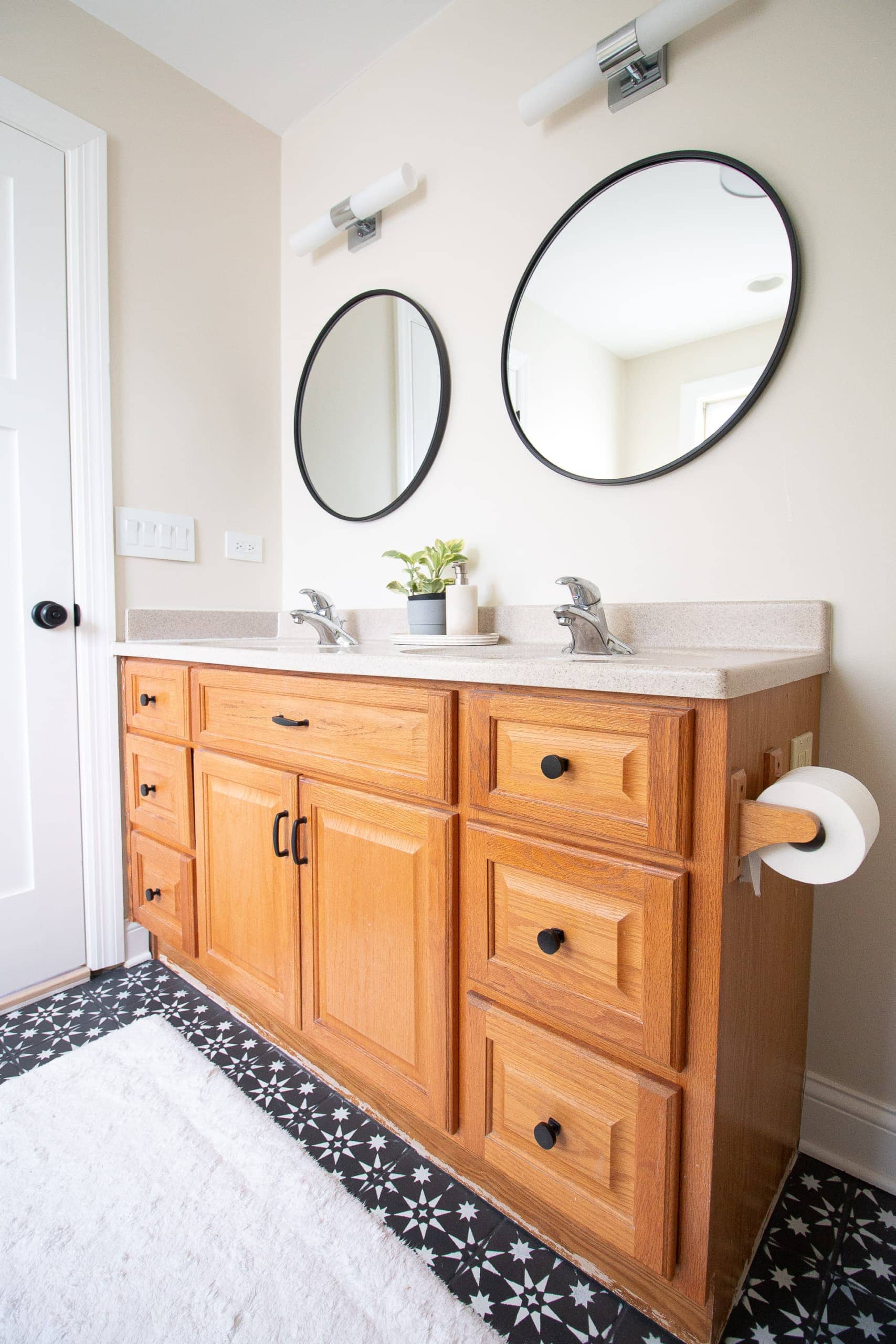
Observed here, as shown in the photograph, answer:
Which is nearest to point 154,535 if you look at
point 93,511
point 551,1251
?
point 93,511

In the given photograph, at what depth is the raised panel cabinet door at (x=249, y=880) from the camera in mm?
1249

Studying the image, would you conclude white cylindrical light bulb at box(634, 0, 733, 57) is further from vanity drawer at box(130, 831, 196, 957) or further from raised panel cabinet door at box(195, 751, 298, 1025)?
vanity drawer at box(130, 831, 196, 957)

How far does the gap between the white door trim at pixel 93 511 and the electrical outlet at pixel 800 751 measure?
1.59 metres

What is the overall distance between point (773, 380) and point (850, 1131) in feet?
4.30

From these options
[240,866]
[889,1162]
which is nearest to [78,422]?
[240,866]

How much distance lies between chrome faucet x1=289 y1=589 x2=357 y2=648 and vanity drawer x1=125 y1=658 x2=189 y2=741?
308 millimetres

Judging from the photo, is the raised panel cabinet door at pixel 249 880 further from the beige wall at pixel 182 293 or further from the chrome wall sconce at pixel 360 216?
the chrome wall sconce at pixel 360 216

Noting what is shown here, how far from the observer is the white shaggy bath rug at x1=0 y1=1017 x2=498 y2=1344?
86 centimetres

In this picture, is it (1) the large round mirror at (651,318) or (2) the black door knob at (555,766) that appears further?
(1) the large round mirror at (651,318)

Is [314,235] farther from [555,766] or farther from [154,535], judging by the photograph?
[555,766]

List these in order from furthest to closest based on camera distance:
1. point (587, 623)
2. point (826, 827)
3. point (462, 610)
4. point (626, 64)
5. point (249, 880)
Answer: point (462, 610)
point (249, 880)
point (626, 64)
point (587, 623)
point (826, 827)

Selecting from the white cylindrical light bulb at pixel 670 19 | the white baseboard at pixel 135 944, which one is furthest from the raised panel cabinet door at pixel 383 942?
the white cylindrical light bulb at pixel 670 19

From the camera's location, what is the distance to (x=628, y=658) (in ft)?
3.22

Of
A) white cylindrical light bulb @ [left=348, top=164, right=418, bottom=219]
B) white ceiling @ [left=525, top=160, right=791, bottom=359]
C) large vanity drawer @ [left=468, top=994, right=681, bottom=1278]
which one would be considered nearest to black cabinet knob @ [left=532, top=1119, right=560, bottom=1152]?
large vanity drawer @ [left=468, top=994, right=681, bottom=1278]
